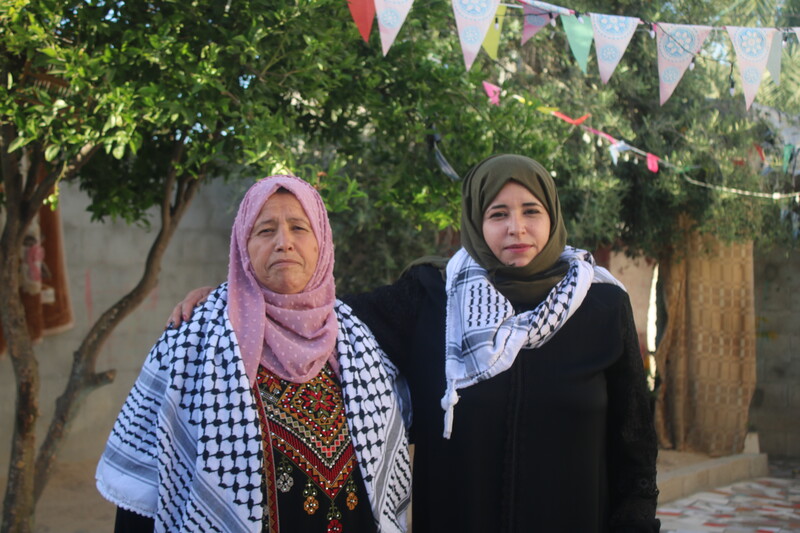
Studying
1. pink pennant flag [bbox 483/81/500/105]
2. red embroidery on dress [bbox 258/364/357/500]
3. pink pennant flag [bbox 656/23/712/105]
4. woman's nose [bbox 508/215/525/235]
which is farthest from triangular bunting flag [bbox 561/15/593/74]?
red embroidery on dress [bbox 258/364/357/500]

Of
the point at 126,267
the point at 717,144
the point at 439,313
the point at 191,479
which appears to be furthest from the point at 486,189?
the point at 717,144

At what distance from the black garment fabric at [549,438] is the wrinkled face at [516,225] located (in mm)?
213

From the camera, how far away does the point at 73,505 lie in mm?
5602

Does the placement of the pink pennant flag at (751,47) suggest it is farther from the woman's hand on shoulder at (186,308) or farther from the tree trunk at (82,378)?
the woman's hand on shoulder at (186,308)

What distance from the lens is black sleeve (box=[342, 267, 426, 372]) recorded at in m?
2.42

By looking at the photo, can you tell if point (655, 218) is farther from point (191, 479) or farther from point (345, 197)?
point (191, 479)

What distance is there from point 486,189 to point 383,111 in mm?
1478

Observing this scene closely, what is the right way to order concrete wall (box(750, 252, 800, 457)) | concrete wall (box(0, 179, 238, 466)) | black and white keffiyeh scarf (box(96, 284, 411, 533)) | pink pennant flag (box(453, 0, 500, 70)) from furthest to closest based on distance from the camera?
concrete wall (box(750, 252, 800, 457)), concrete wall (box(0, 179, 238, 466)), pink pennant flag (box(453, 0, 500, 70)), black and white keffiyeh scarf (box(96, 284, 411, 533))

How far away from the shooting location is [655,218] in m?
7.93

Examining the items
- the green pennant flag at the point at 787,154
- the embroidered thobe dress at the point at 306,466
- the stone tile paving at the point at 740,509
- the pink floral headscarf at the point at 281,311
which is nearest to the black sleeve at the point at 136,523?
the embroidered thobe dress at the point at 306,466

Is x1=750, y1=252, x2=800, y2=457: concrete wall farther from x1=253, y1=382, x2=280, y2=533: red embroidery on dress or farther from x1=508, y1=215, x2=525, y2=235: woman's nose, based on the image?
x1=253, y1=382, x2=280, y2=533: red embroidery on dress

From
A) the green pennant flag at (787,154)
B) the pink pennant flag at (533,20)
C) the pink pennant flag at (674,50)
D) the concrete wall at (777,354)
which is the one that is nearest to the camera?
the pink pennant flag at (674,50)

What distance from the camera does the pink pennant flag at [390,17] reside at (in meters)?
3.37

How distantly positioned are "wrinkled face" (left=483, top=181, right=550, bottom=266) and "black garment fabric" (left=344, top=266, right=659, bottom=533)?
0.21m
